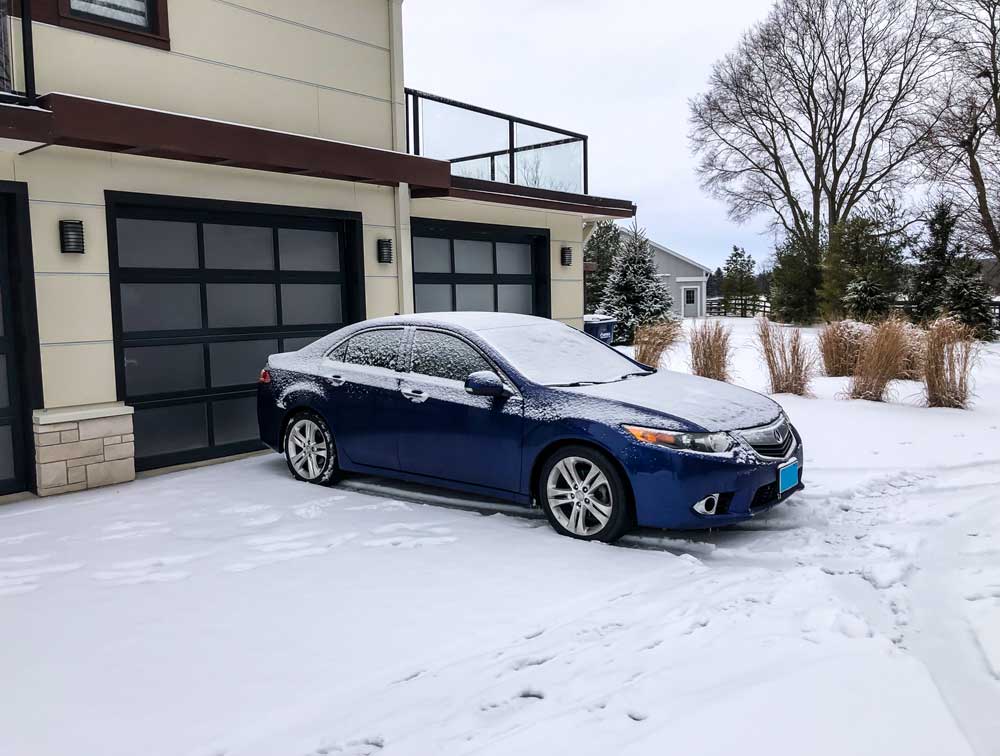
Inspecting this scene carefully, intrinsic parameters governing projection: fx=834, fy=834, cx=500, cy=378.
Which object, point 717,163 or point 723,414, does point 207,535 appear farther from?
point 717,163

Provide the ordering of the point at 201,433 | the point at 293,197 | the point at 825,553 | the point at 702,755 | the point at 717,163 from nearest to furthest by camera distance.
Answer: the point at 702,755
the point at 825,553
the point at 201,433
the point at 293,197
the point at 717,163

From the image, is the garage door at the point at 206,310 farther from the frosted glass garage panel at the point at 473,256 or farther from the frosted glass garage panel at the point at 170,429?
the frosted glass garage panel at the point at 473,256

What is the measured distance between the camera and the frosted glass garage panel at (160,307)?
25.4ft

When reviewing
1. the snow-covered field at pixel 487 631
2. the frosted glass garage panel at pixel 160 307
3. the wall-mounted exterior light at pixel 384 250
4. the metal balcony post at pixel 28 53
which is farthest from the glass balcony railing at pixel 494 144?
the snow-covered field at pixel 487 631

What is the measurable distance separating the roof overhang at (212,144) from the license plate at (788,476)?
5.46m

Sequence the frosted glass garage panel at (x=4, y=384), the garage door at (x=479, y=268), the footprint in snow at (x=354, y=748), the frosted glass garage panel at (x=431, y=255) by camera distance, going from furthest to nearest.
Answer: the garage door at (x=479, y=268), the frosted glass garage panel at (x=431, y=255), the frosted glass garage panel at (x=4, y=384), the footprint in snow at (x=354, y=748)

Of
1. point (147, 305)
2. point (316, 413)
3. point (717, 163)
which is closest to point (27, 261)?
point (147, 305)

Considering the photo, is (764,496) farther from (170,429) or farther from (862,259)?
(862,259)

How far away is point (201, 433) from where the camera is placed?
27.5ft

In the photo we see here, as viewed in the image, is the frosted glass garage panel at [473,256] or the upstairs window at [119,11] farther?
the frosted glass garage panel at [473,256]

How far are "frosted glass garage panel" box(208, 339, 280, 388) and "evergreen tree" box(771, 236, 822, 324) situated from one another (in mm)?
27606

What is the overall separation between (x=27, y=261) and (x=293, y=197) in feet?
9.31

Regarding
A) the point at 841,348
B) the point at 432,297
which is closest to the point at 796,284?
the point at 841,348

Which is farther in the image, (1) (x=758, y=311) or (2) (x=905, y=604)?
(1) (x=758, y=311)
